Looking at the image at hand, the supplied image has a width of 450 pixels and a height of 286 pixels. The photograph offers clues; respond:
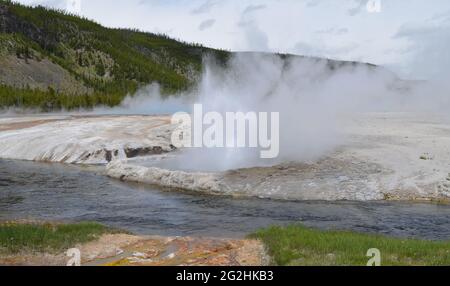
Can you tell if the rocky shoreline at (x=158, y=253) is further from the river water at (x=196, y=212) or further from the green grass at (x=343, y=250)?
A: the river water at (x=196, y=212)

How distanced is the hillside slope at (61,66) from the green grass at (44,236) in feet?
310

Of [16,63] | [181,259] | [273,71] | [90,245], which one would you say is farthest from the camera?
[16,63]

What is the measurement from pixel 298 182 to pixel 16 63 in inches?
5109

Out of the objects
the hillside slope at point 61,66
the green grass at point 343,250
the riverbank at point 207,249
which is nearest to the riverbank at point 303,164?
the riverbank at point 207,249

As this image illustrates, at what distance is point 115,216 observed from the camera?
19.0 m

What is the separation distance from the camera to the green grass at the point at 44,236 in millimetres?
12898

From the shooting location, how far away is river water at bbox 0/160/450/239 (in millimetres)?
17375

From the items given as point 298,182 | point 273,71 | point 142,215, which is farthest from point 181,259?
point 273,71

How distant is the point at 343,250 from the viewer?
1238cm

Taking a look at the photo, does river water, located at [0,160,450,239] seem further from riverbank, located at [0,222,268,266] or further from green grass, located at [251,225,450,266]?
green grass, located at [251,225,450,266]

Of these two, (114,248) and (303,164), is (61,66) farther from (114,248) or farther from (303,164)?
(114,248)

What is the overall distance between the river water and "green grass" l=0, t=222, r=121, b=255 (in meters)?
2.02

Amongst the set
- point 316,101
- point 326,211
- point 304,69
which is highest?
point 304,69
